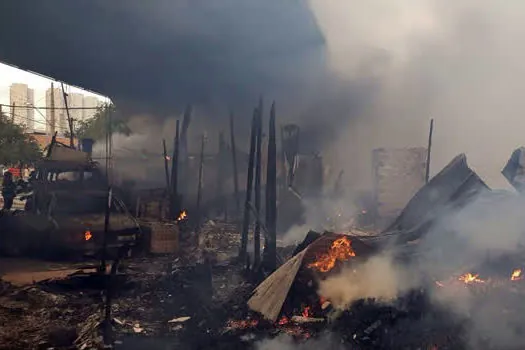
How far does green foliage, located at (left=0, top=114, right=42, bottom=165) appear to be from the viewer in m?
27.3

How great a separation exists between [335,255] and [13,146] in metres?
26.2

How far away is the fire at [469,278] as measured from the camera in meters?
6.87

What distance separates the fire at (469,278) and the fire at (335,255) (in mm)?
1587

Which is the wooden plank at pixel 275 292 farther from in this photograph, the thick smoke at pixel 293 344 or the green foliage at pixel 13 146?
the green foliage at pixel 13 146

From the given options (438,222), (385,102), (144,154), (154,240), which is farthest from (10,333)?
(144,154)

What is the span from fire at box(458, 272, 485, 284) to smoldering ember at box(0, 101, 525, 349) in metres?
0.02

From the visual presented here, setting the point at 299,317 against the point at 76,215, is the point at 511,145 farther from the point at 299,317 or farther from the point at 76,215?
the point at 76,215

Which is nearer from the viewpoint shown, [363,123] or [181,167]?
[363,123]

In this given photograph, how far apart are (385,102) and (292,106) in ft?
12.1

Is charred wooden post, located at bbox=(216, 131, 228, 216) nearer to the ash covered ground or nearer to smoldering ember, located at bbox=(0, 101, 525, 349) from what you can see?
smoldering ember, located at bbox=(0, 101, 525, 349)

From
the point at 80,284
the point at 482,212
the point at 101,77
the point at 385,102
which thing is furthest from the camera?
the point at 385,102

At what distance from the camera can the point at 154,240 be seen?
39.3ft

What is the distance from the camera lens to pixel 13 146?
91.9 feet

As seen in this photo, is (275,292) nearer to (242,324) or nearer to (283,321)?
(283,321)
